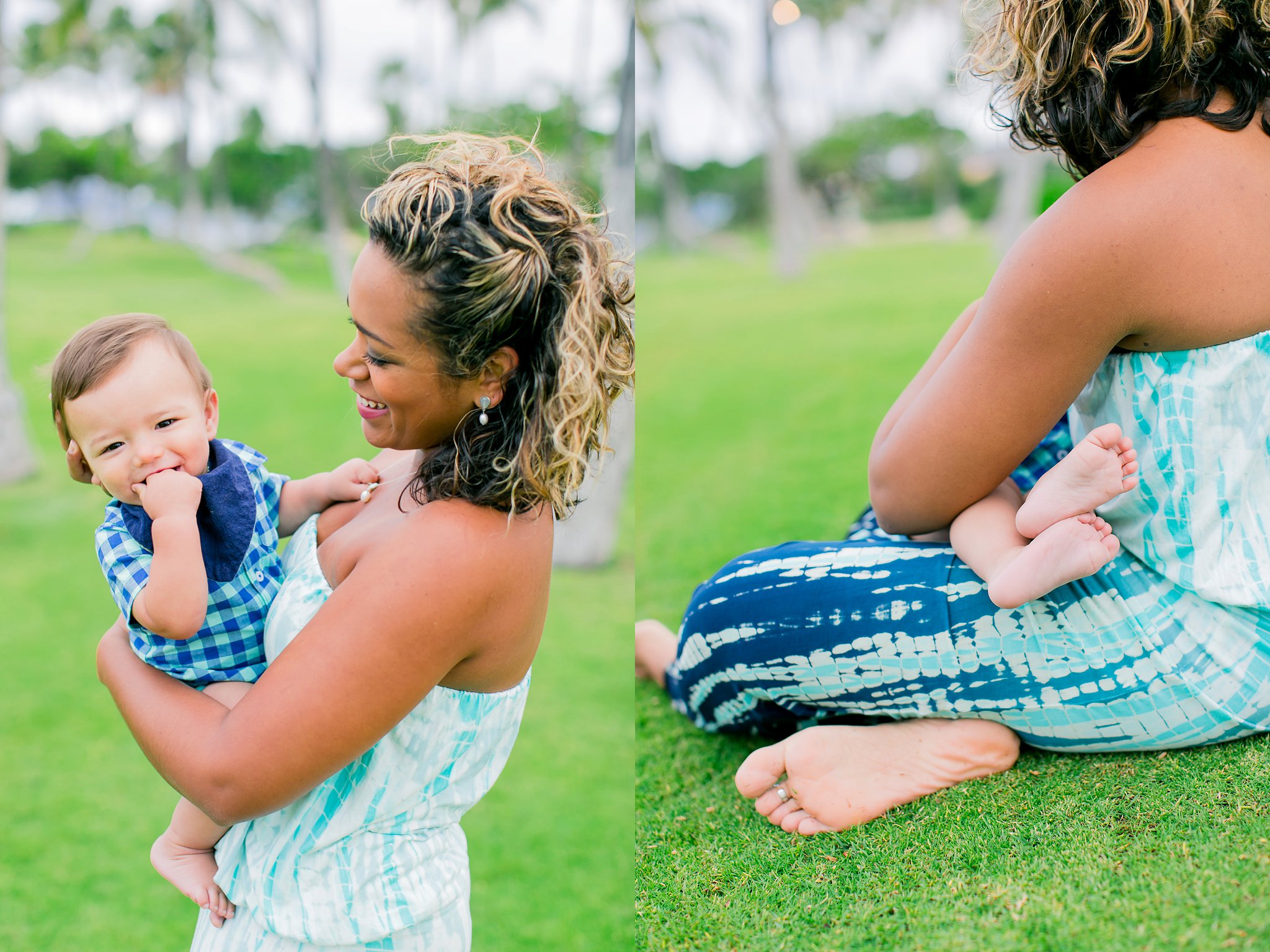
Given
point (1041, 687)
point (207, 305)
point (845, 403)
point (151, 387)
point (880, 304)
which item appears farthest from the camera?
point (207, 305)

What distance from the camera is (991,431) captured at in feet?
5.63

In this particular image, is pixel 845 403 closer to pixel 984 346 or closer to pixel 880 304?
pixel 880 304

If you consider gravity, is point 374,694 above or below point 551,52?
below

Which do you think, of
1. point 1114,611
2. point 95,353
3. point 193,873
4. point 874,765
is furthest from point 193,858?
point 1114,611

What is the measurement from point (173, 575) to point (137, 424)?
0.25 meters

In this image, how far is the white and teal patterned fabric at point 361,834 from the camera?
4.95 feet

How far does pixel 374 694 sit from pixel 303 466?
7647mm

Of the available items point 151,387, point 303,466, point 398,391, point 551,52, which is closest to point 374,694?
point 398,391

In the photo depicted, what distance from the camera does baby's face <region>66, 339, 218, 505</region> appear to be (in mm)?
1497

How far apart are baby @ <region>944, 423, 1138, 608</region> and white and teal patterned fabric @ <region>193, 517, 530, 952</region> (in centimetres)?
82

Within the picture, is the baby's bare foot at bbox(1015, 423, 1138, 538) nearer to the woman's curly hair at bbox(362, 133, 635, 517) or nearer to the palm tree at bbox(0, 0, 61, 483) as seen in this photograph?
the woman's curly hair at bbox(362, 133, 635, 517)

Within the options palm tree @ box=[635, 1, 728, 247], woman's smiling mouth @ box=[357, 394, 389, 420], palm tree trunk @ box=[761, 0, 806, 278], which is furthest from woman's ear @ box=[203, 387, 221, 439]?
palm tree trunk @ box=[761, 0, 806, 278]

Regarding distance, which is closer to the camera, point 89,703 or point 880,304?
point 89,703

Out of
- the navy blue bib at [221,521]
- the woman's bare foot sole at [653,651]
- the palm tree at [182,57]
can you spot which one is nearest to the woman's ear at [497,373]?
the navy blue bib at [221,521]
